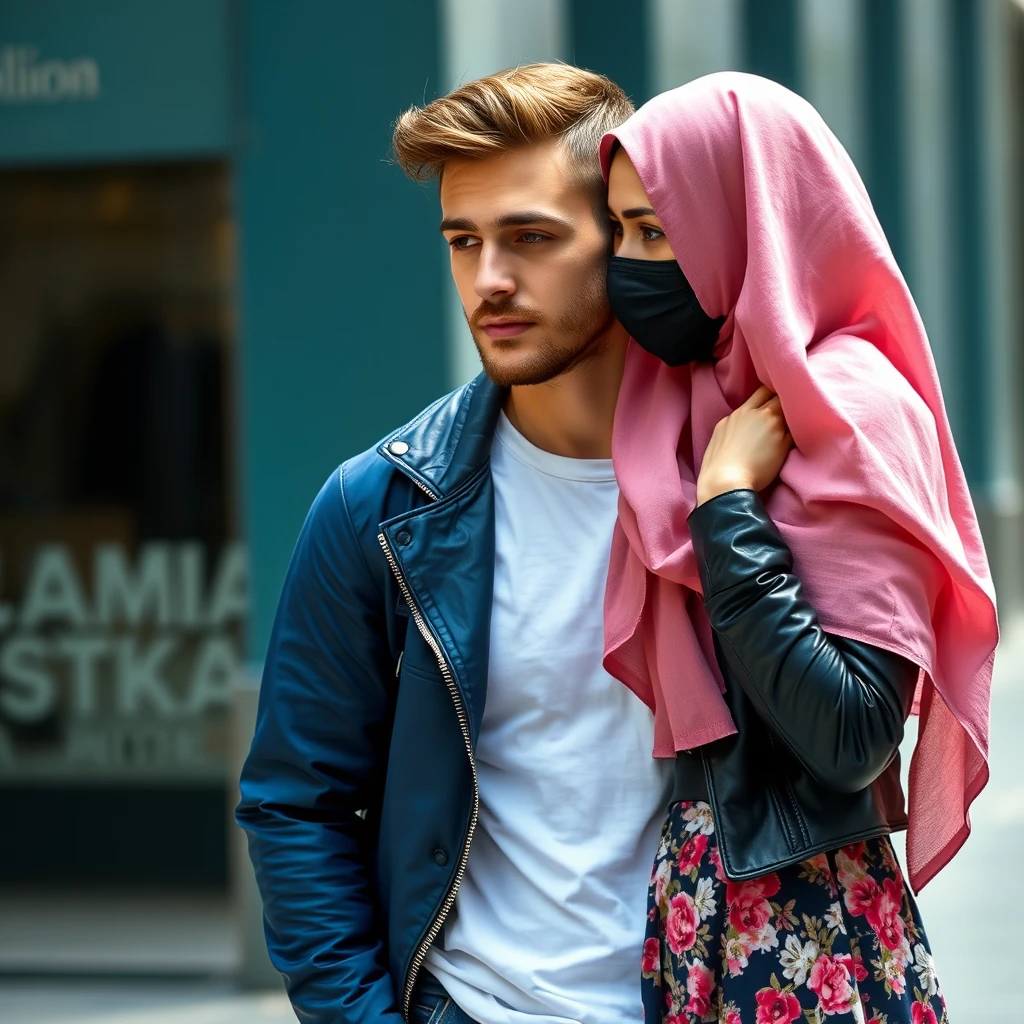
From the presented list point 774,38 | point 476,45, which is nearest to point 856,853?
point 476,45

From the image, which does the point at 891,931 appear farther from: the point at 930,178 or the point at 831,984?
the point at 930,178

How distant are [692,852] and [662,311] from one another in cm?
71

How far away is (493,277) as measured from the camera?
229cm

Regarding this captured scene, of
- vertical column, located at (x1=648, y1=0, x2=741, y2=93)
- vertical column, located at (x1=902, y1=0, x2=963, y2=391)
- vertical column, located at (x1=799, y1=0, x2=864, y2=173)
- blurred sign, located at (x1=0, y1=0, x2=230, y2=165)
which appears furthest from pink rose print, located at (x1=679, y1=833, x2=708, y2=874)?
vertical column, located at (x1=902, y1=0, x2=963, y2=391)

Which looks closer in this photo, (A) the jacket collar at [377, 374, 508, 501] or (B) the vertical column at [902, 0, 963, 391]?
(A) the jacket collar at [377, 374, 508, 501]

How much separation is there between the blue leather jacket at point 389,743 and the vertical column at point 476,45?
2.52 meters

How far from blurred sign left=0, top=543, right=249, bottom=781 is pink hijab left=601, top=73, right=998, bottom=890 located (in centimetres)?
383

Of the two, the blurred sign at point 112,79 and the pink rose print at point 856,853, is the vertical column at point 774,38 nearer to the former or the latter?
the blurred sign at point 112,79

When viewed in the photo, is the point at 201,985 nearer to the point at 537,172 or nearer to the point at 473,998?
the point at 473,998

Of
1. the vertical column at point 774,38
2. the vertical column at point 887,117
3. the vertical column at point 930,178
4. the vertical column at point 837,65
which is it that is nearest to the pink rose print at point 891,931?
the vertical column at point 774,38

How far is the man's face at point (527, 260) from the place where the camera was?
7.60ft

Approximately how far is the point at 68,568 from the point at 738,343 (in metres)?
4.27

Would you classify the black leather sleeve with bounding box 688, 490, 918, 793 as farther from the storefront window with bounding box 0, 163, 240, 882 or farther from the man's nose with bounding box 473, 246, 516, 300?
the storefront window with bounding box 0, 163, 240, 882

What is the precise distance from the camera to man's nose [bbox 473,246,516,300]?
7.52 ft
